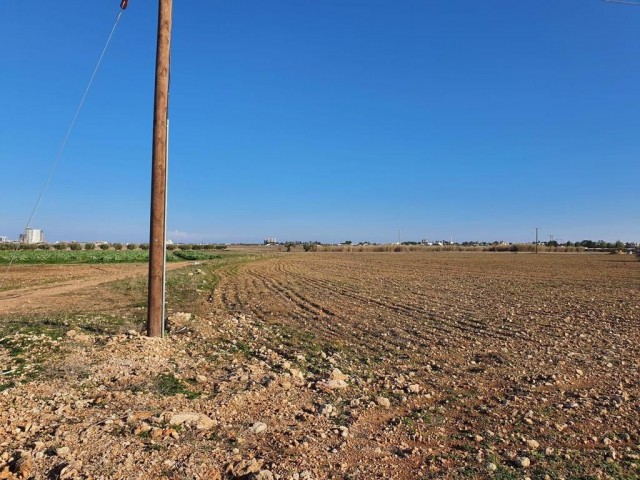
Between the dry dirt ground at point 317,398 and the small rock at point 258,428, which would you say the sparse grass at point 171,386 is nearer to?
the dry dirt ground at point 317,398

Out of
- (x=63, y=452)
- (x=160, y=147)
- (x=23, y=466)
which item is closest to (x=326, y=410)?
(x=63, y=452)

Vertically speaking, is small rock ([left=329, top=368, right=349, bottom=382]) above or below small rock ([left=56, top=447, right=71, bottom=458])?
below

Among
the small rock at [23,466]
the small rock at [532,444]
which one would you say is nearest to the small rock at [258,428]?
the small rock at [23,466]

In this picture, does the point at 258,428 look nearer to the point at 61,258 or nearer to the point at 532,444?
the point at 532,444

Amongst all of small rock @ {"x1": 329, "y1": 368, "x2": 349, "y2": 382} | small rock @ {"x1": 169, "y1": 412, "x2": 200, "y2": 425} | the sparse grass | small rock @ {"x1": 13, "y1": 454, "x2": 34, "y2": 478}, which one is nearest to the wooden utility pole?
the sparse grass

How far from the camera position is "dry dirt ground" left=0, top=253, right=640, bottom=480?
4578 millimetres

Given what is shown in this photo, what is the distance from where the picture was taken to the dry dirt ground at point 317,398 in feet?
15.0

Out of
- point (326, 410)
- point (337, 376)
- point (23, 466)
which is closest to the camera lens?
point (23, 466)

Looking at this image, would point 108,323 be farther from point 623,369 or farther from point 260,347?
point 623,369

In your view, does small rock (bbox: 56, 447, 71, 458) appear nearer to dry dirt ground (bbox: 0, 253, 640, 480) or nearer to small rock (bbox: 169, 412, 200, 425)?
dry dirt ground (bbox: 0, 253, 640, 480)

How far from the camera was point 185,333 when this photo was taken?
10383 millimetres

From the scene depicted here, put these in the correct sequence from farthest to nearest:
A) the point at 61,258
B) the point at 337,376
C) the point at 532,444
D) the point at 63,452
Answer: the point at 61,258 → the point at 337,376 → the point at 532,444 → the point at 63,452

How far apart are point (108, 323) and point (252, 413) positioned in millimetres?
6984

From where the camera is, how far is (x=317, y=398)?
6.53 m
